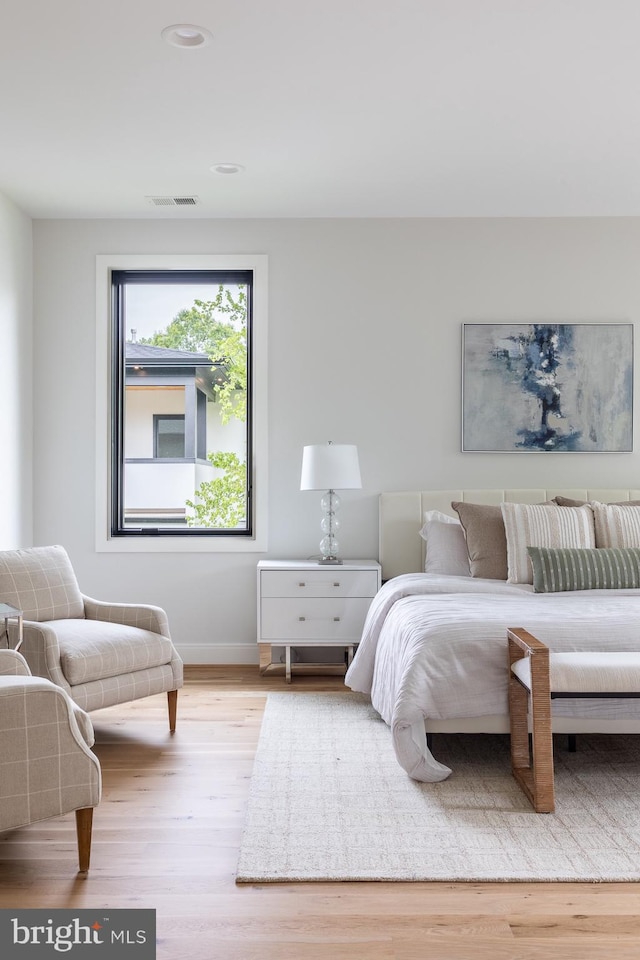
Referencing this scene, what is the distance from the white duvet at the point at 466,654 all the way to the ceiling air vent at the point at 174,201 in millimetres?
2657

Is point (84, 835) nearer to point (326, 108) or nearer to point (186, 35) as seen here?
point (186, 35)

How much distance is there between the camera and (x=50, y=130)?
3729 millimetres

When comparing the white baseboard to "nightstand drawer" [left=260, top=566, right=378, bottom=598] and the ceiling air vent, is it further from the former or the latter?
the ceiling air vent

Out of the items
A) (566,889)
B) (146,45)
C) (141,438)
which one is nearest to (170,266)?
(141,438)

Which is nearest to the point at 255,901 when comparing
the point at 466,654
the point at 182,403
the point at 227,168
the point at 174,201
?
the point at 466,654

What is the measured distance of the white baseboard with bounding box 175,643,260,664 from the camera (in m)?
5.04

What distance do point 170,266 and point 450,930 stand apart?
13.2 ft

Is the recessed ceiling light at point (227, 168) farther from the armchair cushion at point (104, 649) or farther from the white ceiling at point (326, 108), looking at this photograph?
the armchair cushion at point (104, 649)

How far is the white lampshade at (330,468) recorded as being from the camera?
458 cm

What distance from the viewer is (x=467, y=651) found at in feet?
10.3

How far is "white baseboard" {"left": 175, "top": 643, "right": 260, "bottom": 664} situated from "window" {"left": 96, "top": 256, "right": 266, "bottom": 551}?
0.67 metres

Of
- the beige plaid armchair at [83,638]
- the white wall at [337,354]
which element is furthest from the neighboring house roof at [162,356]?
the beige plaid armchair at [83,638]

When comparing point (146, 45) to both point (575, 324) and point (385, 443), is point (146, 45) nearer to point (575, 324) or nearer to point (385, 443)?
point (385, 443)

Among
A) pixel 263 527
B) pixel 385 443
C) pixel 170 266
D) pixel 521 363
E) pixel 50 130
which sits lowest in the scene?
pixel 263 527
